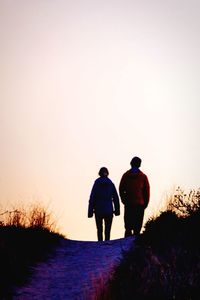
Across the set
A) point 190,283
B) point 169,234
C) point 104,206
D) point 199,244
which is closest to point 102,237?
point 104,206

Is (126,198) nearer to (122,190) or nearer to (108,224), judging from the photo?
(122,190)

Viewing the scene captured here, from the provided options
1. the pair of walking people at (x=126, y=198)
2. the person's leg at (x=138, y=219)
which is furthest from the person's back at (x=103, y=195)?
the person's leg at (x=138, y=219)

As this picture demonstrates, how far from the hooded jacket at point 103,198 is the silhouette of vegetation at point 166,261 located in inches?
57.0

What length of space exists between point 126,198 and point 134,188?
35cm

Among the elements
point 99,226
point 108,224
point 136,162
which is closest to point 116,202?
point 108,224

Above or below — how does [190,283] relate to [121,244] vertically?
below

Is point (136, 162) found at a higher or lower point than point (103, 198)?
higher

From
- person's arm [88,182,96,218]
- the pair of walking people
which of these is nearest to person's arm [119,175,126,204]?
the pair of walking people

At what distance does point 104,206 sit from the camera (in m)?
15.2

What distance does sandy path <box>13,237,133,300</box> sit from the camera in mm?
8906

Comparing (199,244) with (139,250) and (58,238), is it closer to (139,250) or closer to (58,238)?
(139,250)

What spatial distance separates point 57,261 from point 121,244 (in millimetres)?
1782

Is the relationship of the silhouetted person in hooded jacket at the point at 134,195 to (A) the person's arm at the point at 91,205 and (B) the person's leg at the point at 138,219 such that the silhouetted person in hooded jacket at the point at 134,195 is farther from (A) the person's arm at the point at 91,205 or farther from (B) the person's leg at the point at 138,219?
(A) the person's arm at the point at 91,205

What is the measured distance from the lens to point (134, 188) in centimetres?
1509
